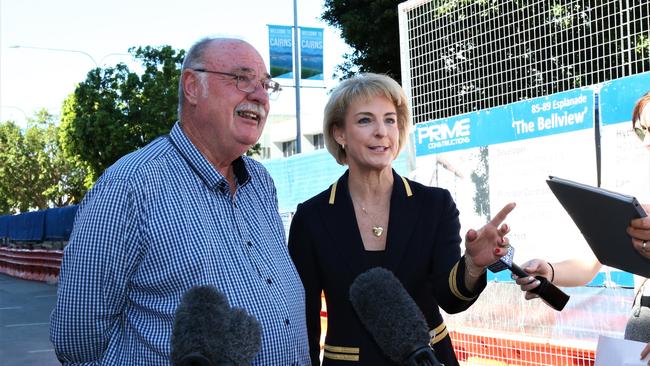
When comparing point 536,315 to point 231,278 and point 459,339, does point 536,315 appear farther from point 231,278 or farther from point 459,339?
point 231,278

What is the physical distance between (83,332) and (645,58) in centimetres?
525

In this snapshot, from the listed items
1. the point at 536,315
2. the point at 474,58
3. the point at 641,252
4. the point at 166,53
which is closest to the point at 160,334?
the point at 641,252

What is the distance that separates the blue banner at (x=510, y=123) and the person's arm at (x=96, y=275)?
15.0 feet

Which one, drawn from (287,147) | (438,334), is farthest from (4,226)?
(438,334)

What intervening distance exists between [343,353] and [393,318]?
1550 mm

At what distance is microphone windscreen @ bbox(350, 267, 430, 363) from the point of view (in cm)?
183

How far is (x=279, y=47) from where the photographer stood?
20.8 meters

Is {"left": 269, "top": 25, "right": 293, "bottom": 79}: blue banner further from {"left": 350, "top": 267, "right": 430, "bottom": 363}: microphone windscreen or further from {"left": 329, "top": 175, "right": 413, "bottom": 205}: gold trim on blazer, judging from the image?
{"left": 350, "top": 267, "right": 430, "bottom": 363}: microphone windscreen

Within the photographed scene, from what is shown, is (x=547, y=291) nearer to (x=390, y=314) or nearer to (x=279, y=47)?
(x=390, y=314)

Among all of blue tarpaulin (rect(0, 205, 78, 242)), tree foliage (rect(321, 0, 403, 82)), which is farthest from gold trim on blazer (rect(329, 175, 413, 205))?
blue tarpaulin (rect(0, 205, 78, 242))

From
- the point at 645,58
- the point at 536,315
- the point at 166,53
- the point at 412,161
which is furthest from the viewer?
the point at 166,53

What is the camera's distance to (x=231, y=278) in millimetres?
2639

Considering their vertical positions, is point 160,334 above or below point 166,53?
below

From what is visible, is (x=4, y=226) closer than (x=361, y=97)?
No
